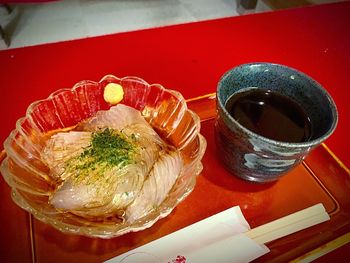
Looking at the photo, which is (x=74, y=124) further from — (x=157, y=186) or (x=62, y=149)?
(x=157, y=186)

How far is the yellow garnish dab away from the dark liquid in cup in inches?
13.1

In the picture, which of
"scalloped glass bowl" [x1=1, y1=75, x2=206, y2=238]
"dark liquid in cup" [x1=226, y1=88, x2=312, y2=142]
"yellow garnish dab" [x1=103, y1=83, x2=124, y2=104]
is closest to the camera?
"scalloped glass bowl" [x1=1, y1=75, x2=206, y2=238]

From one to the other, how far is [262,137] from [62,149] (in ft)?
1.58

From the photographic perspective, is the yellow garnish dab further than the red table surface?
No

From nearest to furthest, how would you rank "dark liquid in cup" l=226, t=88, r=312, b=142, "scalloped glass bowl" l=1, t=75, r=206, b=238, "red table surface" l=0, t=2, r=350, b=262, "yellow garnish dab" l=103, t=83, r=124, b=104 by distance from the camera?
1. "scalloped glass bowl" l=1, t=75, r=206, b=238
2. "dark liquid in cup" l=226, t=88, r=312, b=142
3. "yellow garnish dab" l=103, t=83, r=124, b=104
4. "red table surface" l=0, t=2, r=350, b=262

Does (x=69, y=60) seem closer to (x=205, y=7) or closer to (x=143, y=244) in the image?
(x=143, y=244)

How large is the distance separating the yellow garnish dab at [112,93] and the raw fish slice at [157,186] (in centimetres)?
25

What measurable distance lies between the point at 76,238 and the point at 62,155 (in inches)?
7.9

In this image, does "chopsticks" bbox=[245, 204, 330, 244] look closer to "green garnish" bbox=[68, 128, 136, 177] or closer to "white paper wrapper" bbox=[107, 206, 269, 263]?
"white paper wrapper" bbox=[107, 206, 269, 263]

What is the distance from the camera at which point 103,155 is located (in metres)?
0.80

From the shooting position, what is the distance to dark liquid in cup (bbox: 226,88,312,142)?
2.78 ft

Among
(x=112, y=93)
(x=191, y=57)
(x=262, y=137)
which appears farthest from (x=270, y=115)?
(x=191, y=57)

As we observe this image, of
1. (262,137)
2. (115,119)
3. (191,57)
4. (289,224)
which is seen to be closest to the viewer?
(262,137)

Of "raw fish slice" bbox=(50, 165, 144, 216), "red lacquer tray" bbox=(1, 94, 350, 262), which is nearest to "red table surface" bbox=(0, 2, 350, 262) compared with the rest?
"red lacquer tray" bbox=(1, 94, 350, 262)
